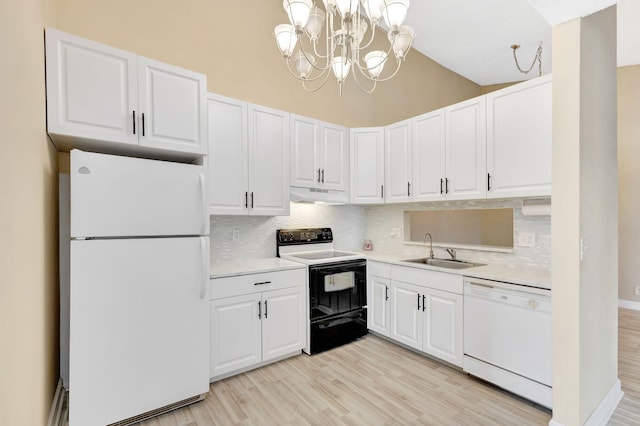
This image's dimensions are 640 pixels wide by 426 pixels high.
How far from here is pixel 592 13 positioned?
1690 millimetres

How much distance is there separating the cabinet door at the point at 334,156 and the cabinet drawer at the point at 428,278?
113cm

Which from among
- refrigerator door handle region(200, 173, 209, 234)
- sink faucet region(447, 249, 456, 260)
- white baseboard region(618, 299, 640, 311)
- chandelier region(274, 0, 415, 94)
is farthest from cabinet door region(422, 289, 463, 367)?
white baseboard region(618, 299, 640, 311)

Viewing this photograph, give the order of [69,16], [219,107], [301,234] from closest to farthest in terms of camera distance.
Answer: [69,16] → [219,107] → [301,234]

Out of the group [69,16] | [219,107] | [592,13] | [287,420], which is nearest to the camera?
[592,13]

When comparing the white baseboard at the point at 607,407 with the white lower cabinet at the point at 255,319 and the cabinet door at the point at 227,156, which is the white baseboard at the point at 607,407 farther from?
the cabinet door at the point at 227,156

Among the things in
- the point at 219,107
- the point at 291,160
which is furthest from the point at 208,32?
the point at 291,160

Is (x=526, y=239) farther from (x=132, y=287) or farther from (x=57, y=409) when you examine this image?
(x=57, y=409)

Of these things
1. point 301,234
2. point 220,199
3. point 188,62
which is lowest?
point 301,234

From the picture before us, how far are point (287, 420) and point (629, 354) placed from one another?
3.26 meters

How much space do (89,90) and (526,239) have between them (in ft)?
11.1

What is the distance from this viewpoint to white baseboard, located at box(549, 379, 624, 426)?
70.9 inches

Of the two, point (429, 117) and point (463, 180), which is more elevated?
point (429, 117)

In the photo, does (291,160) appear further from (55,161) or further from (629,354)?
(629,354)

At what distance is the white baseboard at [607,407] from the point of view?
1.83 metres
